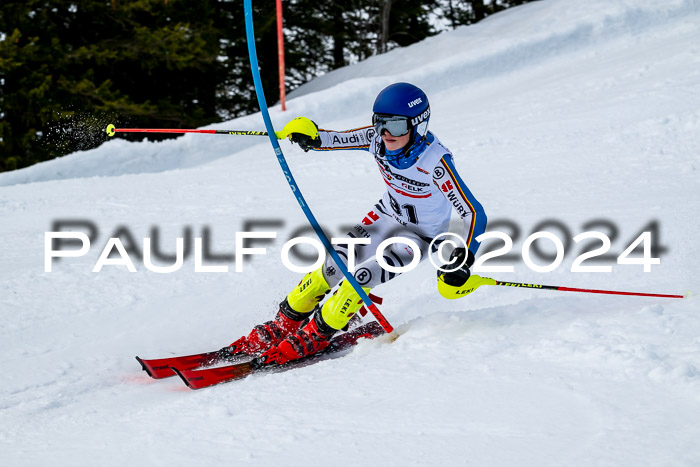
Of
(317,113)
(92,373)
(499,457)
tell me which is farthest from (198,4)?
(499,457)

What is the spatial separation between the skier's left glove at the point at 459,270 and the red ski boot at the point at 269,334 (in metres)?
1.25

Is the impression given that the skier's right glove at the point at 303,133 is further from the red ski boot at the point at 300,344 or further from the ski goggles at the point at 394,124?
the red ski boot at the point at 300,344

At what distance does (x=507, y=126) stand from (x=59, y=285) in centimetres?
635

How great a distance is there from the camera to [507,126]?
30.4 ft

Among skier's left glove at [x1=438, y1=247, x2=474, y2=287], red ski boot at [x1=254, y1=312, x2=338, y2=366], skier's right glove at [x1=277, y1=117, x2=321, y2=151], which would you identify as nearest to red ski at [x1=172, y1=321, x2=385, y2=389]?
red ski boot at [x1=254, y1=312, x2=338, y2=366]

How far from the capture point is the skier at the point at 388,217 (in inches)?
149

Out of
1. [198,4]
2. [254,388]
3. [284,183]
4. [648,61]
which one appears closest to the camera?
[254,388]

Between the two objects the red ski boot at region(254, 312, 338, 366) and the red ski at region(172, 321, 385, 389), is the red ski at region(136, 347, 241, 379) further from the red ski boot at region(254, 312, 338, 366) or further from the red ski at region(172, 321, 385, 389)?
the red ski boot at region(254, 312, 338, 366)

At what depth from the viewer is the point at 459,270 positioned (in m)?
3.64

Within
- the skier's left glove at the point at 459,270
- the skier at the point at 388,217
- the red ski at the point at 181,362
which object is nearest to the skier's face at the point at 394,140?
the skier at the point at 388,217

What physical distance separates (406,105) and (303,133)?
30.9 inches

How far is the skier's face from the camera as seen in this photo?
3.87 m

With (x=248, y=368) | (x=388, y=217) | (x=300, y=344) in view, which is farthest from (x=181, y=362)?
(x=388, y=217)

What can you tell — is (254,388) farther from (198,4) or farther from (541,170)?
(198,4)
